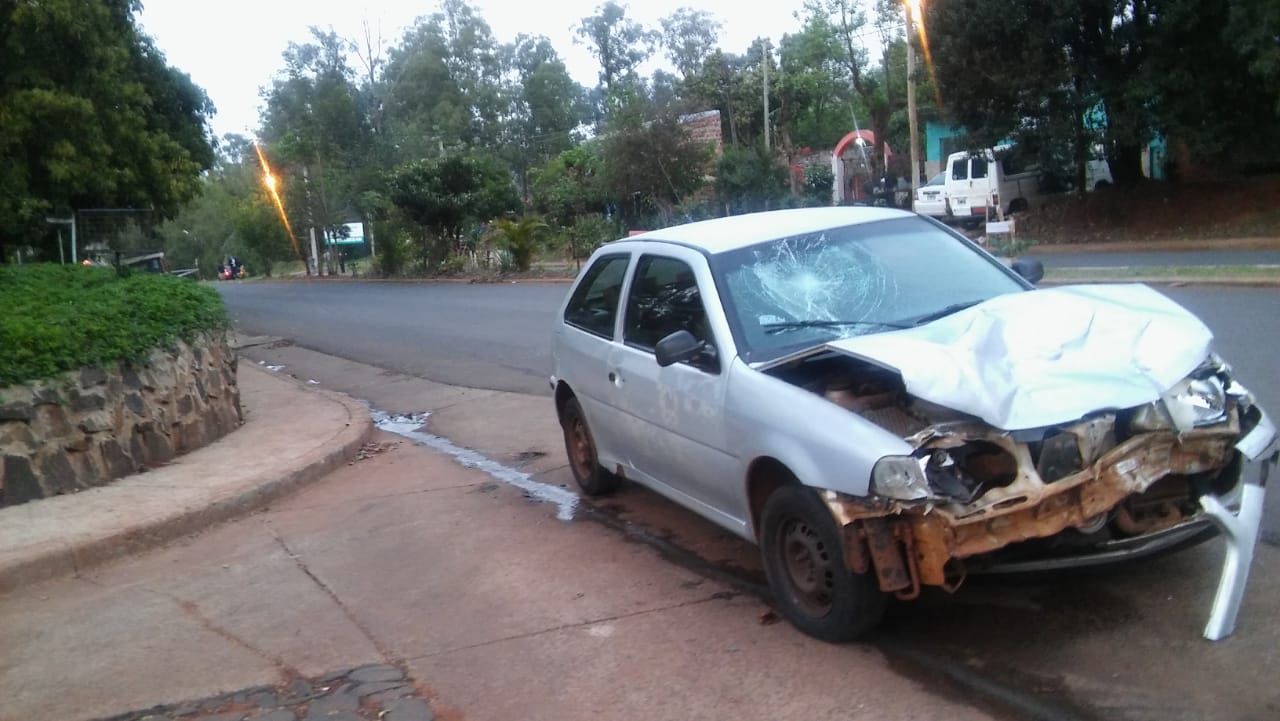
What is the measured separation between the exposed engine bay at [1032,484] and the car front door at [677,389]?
95 centimetres

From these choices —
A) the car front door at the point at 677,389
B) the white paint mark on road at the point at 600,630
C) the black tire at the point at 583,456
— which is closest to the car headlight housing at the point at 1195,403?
the car front door at the point at 677,389

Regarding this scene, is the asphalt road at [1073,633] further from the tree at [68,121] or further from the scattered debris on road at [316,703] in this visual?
the tree at [68,121]

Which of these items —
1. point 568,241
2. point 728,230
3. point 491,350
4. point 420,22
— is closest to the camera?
point 728,230

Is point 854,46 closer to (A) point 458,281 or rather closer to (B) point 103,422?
(A) point 458,281

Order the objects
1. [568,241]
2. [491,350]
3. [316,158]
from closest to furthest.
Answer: [491,350]
[568,241]
[316,158]

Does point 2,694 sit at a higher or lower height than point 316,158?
lower

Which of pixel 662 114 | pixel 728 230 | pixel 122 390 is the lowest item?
pixel 122 390

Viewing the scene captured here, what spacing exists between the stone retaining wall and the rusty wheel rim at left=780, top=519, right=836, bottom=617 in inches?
207

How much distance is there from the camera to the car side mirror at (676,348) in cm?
537

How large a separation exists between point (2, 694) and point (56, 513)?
257 centimetres

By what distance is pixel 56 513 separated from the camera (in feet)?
23.8

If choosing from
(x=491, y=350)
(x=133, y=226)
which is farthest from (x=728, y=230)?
(x=133, y=226)

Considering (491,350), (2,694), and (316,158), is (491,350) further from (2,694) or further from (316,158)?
(316,158)

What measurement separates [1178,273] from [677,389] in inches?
514
